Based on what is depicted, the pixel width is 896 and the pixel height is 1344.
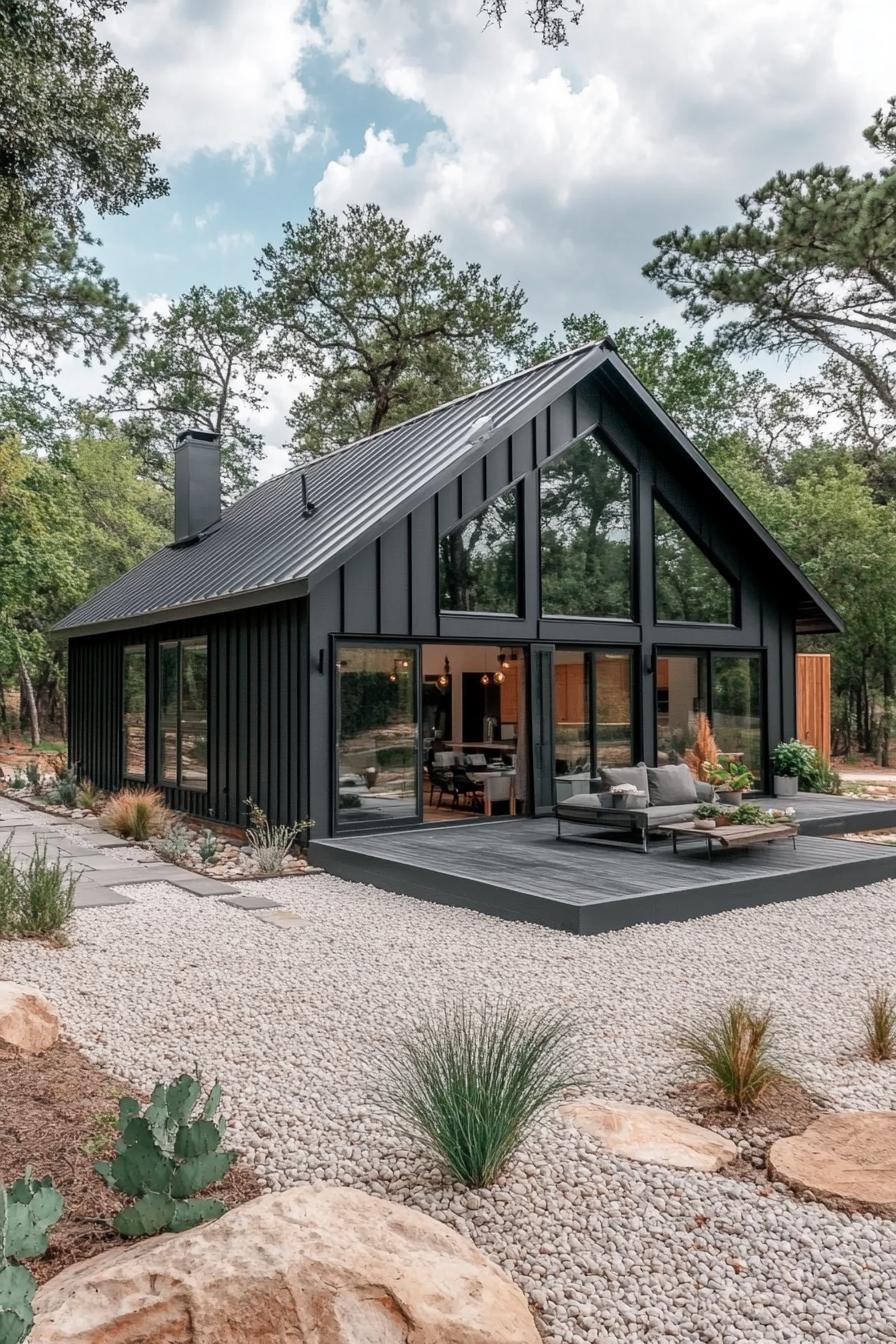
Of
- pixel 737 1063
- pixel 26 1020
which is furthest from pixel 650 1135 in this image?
pixel 26 1020

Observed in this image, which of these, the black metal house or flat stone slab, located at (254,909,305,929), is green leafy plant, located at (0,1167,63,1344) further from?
the black metal house

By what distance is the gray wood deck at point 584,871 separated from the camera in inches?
264

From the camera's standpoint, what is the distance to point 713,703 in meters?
12.2

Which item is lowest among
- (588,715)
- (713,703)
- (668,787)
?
(668,787)

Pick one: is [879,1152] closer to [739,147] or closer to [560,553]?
[560,553]

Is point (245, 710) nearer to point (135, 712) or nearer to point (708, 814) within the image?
point (135, 712)

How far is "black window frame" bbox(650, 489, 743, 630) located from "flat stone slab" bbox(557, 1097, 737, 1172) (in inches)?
338

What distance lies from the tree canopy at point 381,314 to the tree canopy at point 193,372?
139 cm

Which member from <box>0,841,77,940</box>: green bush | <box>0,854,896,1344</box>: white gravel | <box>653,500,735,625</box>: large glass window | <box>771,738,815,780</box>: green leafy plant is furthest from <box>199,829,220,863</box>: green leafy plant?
<box>771,738,815,780</box>: green leafy plant

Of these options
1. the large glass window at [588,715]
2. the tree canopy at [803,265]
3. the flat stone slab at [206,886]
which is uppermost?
the tree canopy at [803,265]

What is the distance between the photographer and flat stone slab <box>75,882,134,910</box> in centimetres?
715

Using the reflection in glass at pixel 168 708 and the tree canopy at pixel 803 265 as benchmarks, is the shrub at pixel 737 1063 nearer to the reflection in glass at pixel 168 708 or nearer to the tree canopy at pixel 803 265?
the reflection in glass at pixel 168 708

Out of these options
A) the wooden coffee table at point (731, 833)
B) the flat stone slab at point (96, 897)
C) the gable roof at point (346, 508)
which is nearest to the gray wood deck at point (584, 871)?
the wooden coffee table at point (731, 833)

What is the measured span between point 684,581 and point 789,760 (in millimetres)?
2799
